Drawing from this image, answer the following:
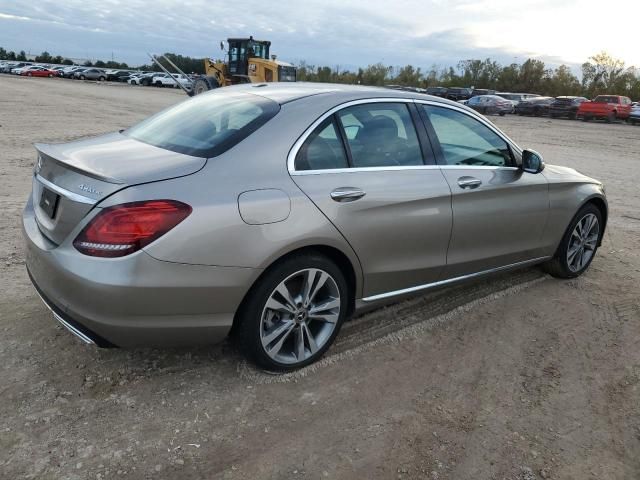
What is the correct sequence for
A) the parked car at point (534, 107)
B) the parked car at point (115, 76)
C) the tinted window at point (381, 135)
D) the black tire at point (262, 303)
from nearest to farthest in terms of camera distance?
the black tire at point (262, 303), the tinted window at point (381, 135), the parked car at point (534, 107), the parked car at point (115, 76)

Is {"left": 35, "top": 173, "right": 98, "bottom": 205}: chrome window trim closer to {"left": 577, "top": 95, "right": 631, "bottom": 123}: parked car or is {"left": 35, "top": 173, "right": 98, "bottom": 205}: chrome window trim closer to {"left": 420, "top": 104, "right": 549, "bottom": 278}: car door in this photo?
Result: {"left": 420, "top": 104, "right": 549, "bottom": 278}: car door

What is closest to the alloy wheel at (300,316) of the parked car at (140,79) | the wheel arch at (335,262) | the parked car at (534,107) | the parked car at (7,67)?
the wheel arch at (335,262)

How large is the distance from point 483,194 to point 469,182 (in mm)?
179

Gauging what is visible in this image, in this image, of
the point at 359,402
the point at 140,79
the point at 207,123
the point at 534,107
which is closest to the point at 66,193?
the point at 207,123

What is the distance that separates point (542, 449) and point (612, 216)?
598cm

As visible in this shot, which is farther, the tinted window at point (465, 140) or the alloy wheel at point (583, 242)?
the alloy wheel at point (583, 242)

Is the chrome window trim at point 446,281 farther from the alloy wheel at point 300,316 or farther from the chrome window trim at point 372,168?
the chrome window trim at point 372,168

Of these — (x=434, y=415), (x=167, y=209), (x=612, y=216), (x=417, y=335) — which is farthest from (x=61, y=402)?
(x=612, y=216)

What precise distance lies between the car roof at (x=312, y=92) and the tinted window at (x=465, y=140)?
→ 155mm

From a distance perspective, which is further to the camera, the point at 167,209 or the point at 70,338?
the point at 70,338

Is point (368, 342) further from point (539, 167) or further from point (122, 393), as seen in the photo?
point (539, 167)

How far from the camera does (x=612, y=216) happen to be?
7758 mm

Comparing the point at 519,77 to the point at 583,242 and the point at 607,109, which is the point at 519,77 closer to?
the point at 607,109

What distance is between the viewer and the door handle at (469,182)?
386 cm
